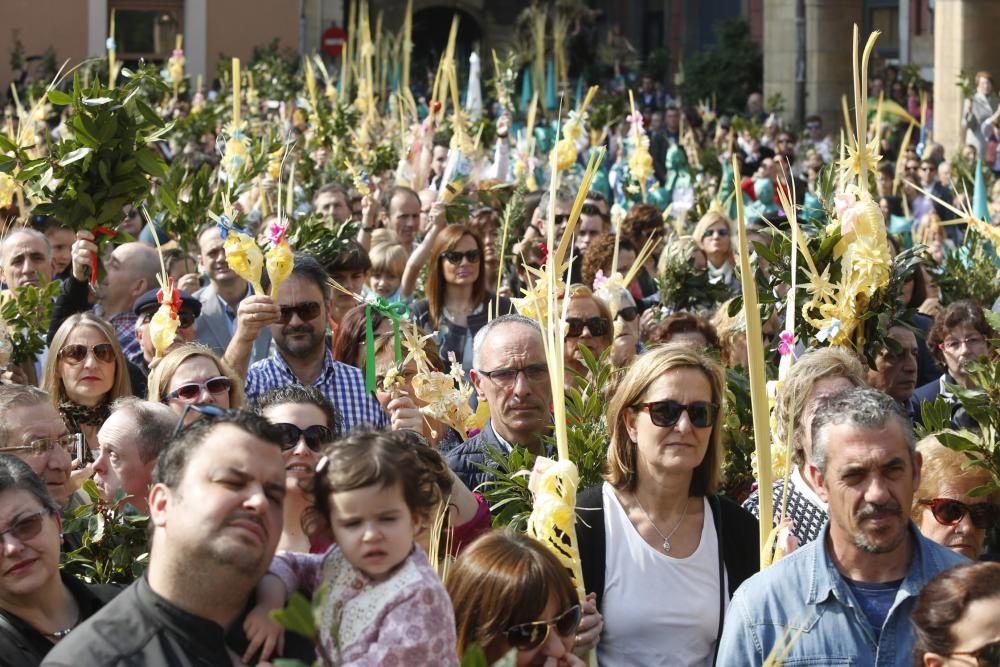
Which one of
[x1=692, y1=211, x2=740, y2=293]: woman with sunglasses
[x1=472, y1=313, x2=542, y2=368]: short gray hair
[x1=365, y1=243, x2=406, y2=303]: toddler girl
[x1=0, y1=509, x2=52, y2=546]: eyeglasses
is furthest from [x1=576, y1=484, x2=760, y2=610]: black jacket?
[x1=692, y1=211, x2=740, y2=293]: woman with sunglasses

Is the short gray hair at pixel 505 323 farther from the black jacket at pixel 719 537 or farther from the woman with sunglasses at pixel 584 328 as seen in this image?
the black jacket at pixel 719 537

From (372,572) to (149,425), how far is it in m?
1.87

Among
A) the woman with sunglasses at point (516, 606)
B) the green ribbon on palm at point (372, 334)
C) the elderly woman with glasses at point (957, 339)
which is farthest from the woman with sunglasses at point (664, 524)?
the elderly woman with glasses at point (957, 339)

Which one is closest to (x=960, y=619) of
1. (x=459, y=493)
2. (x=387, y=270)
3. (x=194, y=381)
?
(x=459, y=493)

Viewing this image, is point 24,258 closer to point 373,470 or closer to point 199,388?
point 199,388

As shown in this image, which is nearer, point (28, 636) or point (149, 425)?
point (28, 636)

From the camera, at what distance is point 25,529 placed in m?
3.94

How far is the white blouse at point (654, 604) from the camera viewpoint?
439 cm

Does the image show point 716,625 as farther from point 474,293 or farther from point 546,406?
point 474,293

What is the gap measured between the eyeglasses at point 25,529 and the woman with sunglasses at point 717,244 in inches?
234

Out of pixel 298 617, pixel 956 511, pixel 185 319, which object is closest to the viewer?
pixel 298 617

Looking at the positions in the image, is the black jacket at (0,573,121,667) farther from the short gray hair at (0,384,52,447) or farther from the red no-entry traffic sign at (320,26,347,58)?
the red no-entry traffic sign at (320,26,347,58)

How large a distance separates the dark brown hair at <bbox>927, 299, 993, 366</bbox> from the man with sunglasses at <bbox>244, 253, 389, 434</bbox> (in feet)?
7.54

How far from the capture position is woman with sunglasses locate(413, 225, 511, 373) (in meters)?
8.03
